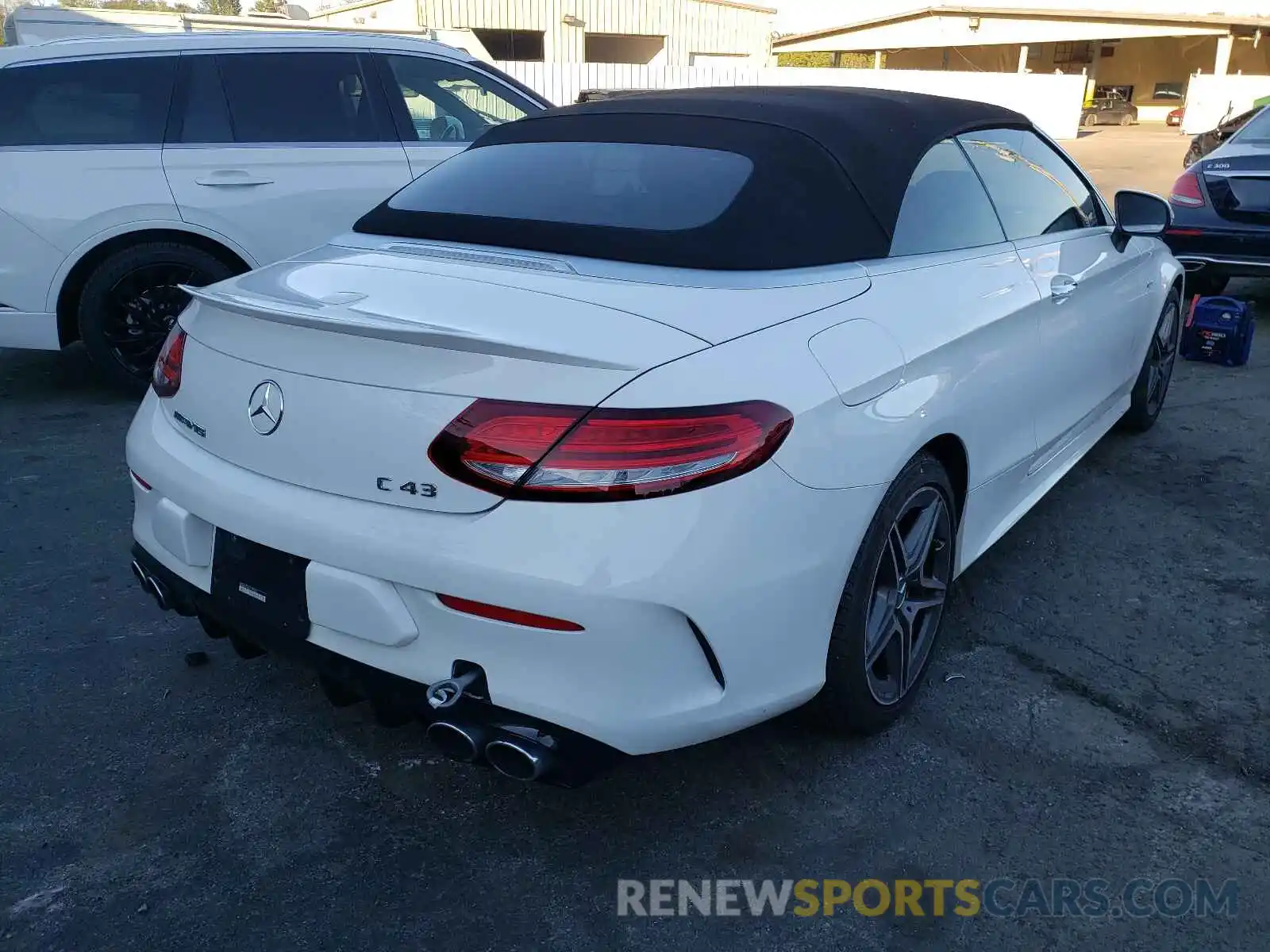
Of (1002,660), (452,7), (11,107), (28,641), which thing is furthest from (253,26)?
(452,7)

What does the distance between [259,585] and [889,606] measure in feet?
4.80

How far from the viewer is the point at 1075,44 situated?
4869 cm

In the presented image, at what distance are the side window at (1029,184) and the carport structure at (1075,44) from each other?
128 ft

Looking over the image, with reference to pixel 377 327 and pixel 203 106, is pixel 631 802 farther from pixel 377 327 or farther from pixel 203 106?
pixel 203 106

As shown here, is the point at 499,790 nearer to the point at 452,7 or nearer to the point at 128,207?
the point at 128,207

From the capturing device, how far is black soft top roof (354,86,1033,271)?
2.48 m

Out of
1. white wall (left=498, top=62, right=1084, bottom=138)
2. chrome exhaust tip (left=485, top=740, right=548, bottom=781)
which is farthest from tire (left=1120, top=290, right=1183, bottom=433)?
white wall (left=498, top=62, right=1084, bottom=138)

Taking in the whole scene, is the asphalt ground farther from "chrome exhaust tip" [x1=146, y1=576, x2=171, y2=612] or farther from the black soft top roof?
the black soft top roof

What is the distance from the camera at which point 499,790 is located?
→ 2480 mm

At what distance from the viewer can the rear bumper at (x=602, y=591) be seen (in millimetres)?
1870

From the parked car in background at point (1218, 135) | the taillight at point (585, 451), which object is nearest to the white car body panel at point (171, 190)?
the taillight at point (585, 451)

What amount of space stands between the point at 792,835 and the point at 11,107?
5040 millimetres

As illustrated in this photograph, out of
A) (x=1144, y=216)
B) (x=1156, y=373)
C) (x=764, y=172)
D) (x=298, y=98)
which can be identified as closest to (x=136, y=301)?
(x=298, y=98)

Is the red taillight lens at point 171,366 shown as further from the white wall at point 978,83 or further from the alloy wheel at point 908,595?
the white wall at point 978,83
